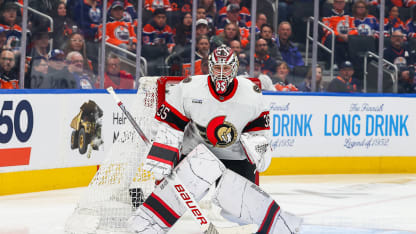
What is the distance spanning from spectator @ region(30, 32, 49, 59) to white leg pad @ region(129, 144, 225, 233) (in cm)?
335

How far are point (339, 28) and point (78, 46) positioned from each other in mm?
2927

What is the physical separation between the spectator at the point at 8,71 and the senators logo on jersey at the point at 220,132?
316cm

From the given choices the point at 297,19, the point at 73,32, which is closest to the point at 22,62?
the point at 73,32

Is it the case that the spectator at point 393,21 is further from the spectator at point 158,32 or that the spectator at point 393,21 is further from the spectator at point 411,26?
the spectator at point 158,32

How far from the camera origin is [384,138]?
8.27 metres

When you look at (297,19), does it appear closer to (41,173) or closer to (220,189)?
(41,173)

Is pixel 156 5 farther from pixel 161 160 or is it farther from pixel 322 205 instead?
pixel 161 160

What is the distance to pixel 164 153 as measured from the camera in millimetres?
3920

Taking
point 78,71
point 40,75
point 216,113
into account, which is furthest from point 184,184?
point 78,71

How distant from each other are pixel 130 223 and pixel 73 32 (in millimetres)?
3711

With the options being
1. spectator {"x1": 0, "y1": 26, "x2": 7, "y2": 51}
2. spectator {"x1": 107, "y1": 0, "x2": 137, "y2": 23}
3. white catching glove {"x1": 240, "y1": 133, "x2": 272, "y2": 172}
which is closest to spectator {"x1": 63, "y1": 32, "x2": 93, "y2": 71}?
spectator {"x1": 107, "y1": 0, "x2": 137, "y2": 23}

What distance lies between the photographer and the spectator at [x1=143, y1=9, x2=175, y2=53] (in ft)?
25.8

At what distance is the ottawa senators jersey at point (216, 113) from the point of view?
395 centimetres

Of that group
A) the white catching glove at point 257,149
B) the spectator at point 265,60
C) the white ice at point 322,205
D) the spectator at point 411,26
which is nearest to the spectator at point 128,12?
the spectator at point 265,60
